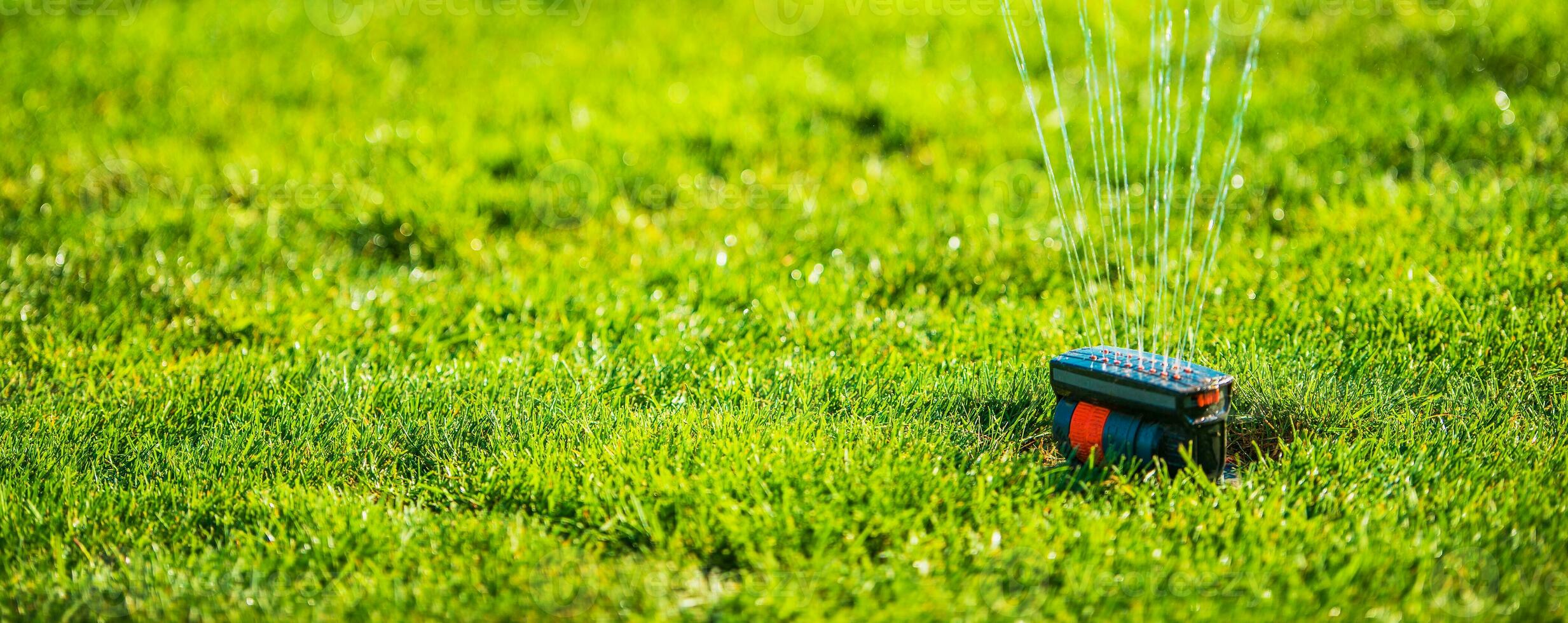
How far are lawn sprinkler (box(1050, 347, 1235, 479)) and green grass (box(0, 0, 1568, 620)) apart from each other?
0.22 feet

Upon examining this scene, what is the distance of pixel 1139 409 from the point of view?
2.07 m

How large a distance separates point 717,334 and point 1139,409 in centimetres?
115

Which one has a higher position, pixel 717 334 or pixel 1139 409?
pixel 1139 409

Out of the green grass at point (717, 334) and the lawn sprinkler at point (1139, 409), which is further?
the lawn sprinkler at point (1139, 409)

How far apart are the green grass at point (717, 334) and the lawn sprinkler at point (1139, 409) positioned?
0.22 ft

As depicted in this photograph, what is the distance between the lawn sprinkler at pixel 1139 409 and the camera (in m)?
2.02

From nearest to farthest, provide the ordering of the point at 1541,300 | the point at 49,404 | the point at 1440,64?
the point at 49,404 < the point at 1541,300 < the point at 1440,64

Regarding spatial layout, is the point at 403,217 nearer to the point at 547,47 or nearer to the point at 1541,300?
the point at 547,47

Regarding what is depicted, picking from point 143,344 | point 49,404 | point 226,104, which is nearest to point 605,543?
point 49,404

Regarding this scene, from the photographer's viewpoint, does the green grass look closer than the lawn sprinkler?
Yes

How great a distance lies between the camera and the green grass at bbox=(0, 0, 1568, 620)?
6.17 ft

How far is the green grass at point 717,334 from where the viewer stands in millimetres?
1880

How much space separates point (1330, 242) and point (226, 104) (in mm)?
3943

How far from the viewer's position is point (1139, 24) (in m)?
5.15
